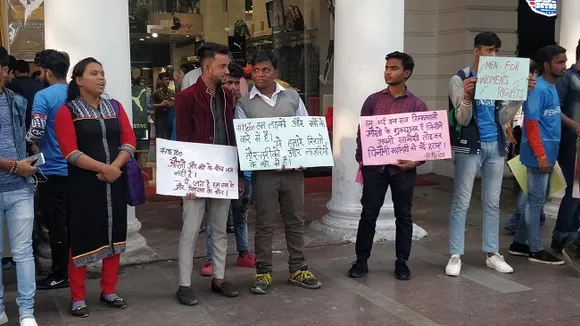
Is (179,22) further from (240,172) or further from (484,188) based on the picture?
(484,188)

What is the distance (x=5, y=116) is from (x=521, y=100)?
4239 millimetres

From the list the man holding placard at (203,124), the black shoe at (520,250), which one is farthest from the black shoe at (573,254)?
the man holding placard at (203,124)

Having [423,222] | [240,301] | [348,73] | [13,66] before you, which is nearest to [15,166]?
[240,301]

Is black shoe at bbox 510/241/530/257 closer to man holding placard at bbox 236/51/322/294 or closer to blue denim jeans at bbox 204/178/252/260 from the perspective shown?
man holding placard at bbox 236/51/322/294

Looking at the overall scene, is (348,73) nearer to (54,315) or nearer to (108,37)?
(108,37)

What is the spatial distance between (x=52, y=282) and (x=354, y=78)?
374 cm

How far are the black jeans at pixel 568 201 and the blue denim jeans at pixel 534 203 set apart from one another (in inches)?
10.4

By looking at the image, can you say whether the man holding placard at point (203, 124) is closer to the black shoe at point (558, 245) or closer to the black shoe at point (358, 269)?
the black shoe at point (358, 269)

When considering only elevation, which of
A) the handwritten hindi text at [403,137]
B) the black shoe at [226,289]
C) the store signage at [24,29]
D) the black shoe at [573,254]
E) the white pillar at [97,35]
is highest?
the store signage at [24,29]

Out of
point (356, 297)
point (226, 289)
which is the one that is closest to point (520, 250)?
point (356, 297)

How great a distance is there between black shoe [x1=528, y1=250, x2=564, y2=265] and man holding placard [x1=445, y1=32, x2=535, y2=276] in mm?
496

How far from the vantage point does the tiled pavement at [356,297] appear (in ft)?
15.2

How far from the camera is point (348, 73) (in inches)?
271

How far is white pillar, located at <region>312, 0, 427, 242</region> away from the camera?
676cm
